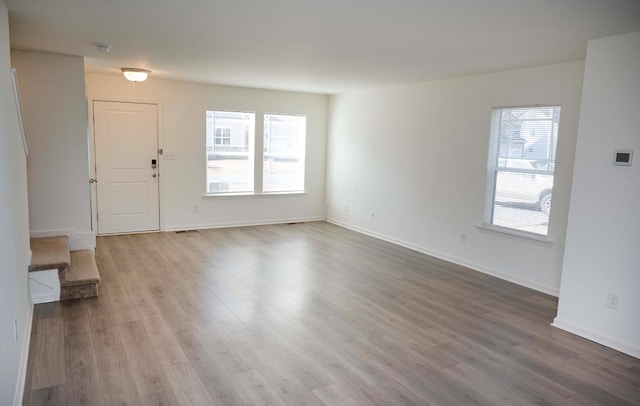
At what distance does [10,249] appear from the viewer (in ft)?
8.27

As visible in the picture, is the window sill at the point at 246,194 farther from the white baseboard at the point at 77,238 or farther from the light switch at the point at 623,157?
the light switch at the point at 623,157

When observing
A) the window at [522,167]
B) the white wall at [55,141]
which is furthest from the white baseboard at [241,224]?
the window at [522,167]

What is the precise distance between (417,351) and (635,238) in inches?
71.9

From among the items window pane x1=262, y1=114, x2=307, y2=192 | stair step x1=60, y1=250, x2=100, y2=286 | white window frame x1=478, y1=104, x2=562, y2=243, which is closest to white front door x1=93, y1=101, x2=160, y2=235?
stair step x1=60, y1=250, x2=100, y2=286

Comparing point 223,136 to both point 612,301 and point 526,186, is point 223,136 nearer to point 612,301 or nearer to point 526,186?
point 526,186

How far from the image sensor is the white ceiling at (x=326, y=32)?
272cm

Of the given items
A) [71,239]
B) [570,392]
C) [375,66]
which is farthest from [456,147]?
[71,239]

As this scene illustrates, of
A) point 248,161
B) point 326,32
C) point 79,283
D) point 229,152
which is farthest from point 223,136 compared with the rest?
point 326,32

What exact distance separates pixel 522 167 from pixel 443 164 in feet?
3.58

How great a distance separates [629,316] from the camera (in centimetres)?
325

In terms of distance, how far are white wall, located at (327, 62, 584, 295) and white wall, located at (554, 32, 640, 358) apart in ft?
2.65

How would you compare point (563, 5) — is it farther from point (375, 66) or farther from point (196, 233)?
point (196, 233)

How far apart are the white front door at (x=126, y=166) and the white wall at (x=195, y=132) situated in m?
0.14

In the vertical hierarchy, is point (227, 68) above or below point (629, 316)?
above
